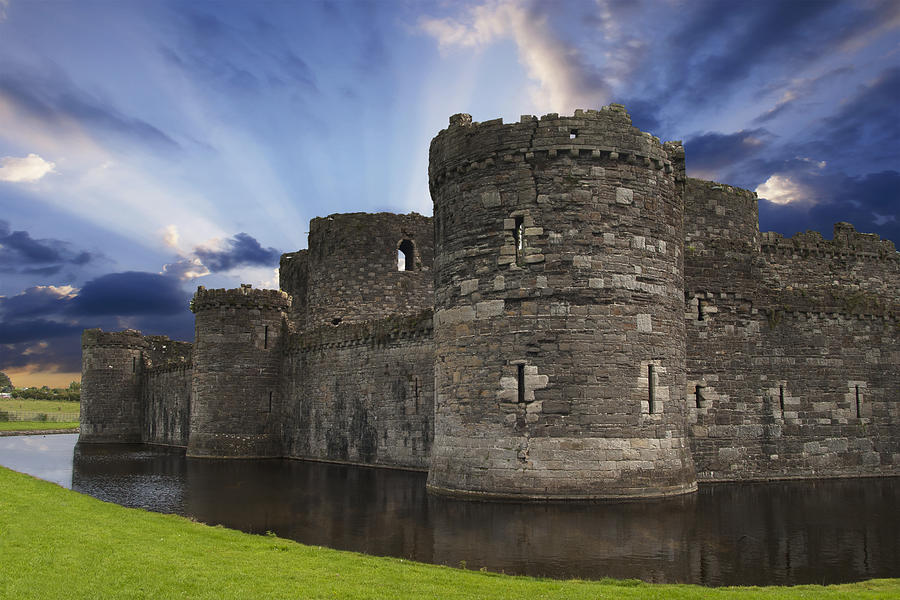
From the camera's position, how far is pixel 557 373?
16.2 meters

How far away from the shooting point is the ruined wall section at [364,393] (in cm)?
2423

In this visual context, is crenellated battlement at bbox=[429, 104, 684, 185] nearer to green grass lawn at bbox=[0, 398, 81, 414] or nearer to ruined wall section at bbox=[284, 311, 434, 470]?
ruined wall section at bbox=[284, 311, 434, 470]

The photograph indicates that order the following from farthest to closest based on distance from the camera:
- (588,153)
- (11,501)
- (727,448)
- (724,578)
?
(727,448)
(588,153)
(11,501)
(724,578)

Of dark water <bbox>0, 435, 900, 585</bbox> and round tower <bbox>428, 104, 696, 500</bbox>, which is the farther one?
round tower <bbox>428, 104, 696, 500</bbox>

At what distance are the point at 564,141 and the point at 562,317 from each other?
3.89 meters

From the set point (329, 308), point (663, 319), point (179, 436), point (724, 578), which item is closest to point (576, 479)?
point (663, 319)

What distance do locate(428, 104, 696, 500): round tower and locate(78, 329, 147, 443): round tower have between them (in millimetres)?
35197

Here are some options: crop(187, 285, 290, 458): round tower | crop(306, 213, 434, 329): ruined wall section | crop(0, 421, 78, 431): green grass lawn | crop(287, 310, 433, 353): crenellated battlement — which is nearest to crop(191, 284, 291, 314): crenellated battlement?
crop(187, 285, 290, 458): round tower

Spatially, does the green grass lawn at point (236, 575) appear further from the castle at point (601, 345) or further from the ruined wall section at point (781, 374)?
the ruined wall section at point (781, 374)

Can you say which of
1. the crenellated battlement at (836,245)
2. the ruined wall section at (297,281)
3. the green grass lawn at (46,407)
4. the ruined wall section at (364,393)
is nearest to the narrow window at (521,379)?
the ruined wall section at (364,393)

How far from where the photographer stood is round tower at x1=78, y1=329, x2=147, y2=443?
46906 millimetres

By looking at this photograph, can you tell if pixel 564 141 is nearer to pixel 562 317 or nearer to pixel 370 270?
pixel 562 317

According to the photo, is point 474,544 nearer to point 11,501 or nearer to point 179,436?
point 11,501

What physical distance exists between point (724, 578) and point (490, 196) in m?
9.74
